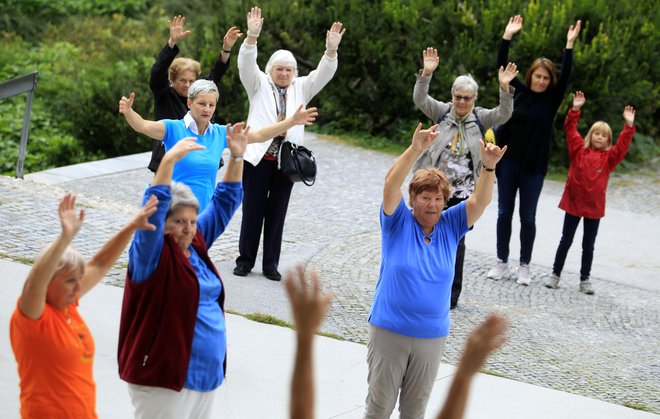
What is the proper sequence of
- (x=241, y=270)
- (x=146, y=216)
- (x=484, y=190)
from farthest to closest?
1. (x=241, y=270)
2. (x=484, y=190)
3. (x=146, y=216)

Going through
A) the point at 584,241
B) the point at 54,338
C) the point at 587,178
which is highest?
the point at 587,178

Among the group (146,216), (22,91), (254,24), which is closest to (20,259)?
(254,24)

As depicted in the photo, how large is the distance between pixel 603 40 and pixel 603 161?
528 centimetres

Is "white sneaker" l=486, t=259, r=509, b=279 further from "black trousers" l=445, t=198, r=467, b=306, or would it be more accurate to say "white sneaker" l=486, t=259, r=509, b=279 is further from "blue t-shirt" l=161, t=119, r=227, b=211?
"blue t-shirt" l=161, t=119, r=227, b=211

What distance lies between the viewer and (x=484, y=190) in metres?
4.96

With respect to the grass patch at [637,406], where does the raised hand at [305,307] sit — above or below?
above

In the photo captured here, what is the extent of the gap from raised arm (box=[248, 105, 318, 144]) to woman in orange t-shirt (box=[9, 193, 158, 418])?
7.27 feet

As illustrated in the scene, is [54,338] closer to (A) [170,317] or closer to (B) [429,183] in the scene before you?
(A) [170,317]

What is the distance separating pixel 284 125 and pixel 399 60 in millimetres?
8802

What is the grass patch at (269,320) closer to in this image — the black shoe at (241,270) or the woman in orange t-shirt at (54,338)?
the black shoe at (241,270)

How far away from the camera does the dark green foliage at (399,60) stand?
44.1 feet

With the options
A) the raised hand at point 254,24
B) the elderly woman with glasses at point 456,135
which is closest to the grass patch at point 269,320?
the elderly woman with glasses at point 456,135

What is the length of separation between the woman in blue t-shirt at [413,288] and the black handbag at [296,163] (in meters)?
2.56

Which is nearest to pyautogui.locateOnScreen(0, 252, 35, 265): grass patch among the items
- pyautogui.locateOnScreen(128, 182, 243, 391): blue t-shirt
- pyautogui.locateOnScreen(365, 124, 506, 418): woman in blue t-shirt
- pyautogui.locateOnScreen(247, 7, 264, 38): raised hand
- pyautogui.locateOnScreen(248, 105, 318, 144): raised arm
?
pyautogui.locateOnScreen(247, 7, 264, 38): raised hand
